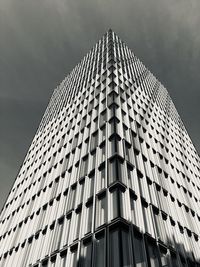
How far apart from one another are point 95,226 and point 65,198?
320 inches

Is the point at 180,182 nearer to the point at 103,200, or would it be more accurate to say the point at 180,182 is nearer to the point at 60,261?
the point at 103,200

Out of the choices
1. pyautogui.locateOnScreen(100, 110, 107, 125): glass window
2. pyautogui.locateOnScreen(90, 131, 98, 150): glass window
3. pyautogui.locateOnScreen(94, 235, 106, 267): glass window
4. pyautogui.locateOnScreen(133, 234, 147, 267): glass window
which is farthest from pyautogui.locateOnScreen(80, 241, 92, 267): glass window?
pyautogui.locateOnScreen(100, 110, 107, 125): glass window

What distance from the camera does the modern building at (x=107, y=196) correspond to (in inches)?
730

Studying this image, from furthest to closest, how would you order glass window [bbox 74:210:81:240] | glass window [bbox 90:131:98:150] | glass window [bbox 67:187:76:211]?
glass window [bbox 90:131:98:150], glass window [bbox 67:187:76:211], glass window [bbox 74:210:81:240]

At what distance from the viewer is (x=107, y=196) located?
68.0 feet

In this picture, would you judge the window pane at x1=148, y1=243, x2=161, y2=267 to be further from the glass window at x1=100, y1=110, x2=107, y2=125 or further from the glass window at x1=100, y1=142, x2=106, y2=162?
the glass window at x1=100, y1=110, x2=107, y2=125

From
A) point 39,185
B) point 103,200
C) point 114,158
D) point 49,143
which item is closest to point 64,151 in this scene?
point 39,185

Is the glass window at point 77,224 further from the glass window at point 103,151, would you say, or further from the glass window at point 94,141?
the glass window at point 94,141

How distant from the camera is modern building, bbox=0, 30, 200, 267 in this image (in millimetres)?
18547

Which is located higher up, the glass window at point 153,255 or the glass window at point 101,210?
the glass window at point 101,210

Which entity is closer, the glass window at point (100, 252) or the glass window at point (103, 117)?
the glass window at point (100, 252)

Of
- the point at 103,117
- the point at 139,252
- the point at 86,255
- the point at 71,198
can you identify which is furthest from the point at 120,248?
the point at 103,117

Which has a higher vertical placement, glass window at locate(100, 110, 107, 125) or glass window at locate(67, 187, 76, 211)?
glass window at locate(100, 110, 107, 125)

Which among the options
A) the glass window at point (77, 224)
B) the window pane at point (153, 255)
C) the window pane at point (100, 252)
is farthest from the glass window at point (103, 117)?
→ the window pane at point (153, 255)
